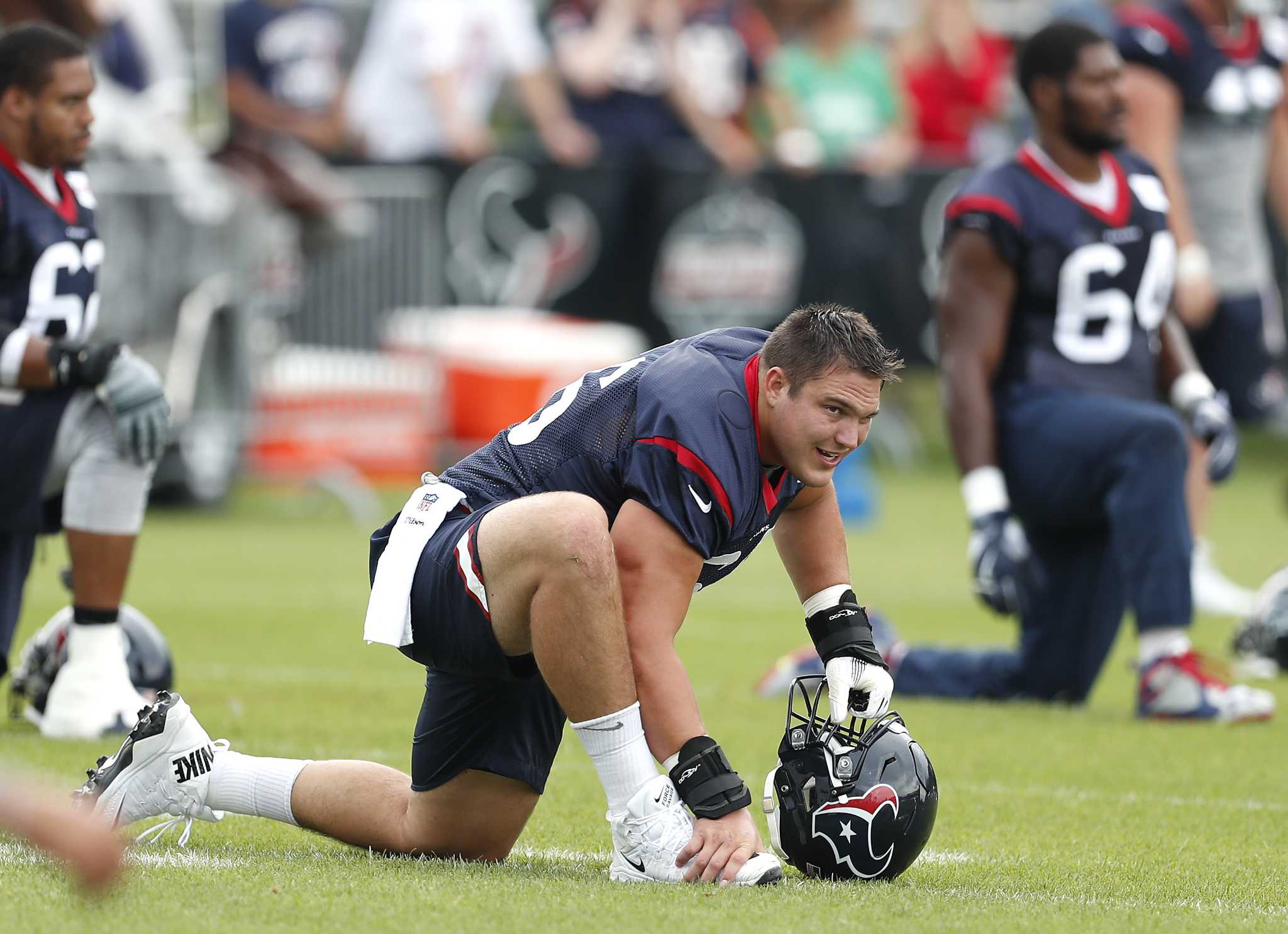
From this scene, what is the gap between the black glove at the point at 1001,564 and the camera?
587 cm

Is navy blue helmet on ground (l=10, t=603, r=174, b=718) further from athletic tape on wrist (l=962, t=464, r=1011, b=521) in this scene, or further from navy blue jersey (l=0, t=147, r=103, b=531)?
athletic tape on wrist (l=962, t=464, r=1011, b=521)

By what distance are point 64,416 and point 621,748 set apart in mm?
2589

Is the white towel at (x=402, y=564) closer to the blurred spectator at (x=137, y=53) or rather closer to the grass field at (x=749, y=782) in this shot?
the grass field at (x=749, y=782)

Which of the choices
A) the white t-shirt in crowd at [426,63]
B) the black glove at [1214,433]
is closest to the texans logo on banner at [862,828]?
the black glove at [1214,433]

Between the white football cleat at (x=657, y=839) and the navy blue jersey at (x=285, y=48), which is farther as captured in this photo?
the navy blue jersey at (x=285, y=48)

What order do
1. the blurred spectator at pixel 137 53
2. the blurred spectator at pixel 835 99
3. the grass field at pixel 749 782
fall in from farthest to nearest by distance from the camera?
→ the blurred spectator at pixel 835 99, the blurred spectator at pixel 137 53, the grass field at pixel 749 782

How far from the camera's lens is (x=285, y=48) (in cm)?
1370


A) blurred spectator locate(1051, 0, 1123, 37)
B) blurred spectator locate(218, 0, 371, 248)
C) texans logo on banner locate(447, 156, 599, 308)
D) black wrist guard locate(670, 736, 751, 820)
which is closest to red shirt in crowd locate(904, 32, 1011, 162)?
blurred spectator locate(1051, 0, 1123, 37)

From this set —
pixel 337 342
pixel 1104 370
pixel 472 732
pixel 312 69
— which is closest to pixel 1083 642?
pixel 1104 370

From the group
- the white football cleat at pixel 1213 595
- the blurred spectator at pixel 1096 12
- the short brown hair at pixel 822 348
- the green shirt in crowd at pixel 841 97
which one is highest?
the blurred spectator at pixel 1096 12

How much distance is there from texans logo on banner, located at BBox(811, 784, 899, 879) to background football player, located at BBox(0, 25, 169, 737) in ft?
8.09

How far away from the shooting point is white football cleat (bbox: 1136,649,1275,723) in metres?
6.12

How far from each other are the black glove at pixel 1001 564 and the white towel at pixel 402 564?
227cm

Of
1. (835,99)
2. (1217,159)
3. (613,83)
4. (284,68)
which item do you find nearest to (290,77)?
(284,68)
